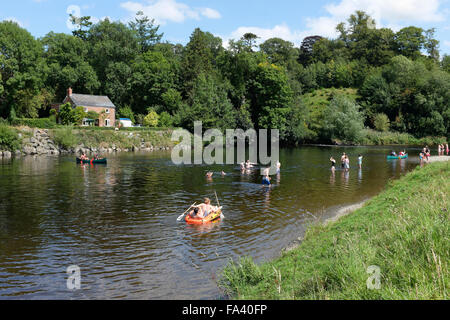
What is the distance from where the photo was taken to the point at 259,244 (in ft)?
53.2

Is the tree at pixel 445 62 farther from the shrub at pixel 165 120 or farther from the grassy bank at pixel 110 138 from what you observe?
the grassy bank at pixel 110 138

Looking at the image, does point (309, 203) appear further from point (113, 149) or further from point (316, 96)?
point (316, 96)

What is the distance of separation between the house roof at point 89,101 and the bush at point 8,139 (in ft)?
83.0

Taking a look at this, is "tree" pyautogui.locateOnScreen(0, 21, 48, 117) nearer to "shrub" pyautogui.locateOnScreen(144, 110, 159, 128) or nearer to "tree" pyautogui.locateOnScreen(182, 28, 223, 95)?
"shrub" pyautogui.locateOnScreen(144, 110, 159, 128)

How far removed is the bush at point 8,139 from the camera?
5941 cm

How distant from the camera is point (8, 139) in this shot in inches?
2360

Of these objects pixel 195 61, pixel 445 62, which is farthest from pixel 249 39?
pixel 445 62

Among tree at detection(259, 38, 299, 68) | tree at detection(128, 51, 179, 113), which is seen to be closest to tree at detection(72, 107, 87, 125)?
tree at detection(128, 51, 179, 113)

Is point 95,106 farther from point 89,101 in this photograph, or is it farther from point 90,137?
point 90,137

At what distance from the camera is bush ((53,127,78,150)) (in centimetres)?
6694

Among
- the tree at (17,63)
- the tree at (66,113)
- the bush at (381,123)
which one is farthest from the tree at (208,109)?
the bush at (381,123)

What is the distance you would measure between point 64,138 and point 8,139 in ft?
30.2

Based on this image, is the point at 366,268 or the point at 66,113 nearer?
the point at 366,268
